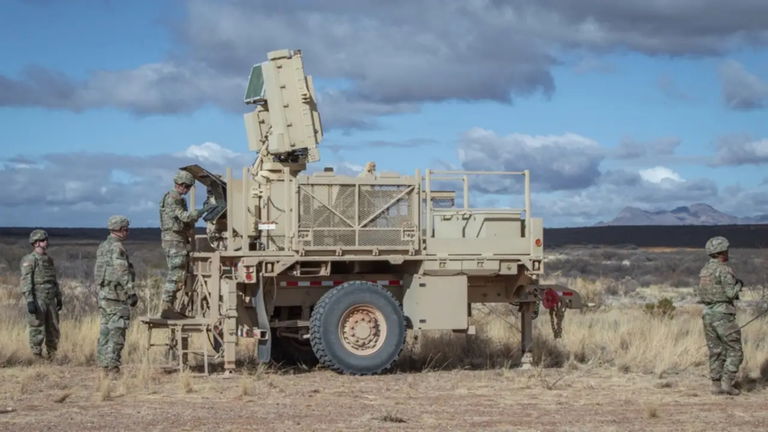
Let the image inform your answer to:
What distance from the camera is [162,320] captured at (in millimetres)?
14641

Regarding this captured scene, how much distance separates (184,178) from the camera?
1495 cm

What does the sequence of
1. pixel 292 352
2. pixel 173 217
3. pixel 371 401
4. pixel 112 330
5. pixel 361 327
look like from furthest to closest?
pixel 292 352 < pixel 173 217 < pixel 361 327 < pixel 112 330 < pixel 371 401

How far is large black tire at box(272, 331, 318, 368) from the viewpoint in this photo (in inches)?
631

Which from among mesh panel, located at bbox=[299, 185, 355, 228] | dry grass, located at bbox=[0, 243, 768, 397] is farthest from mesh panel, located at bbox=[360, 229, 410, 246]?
dry grass, located at bbox=[0, 243, 768, 397]

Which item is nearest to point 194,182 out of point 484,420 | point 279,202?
point 279,202

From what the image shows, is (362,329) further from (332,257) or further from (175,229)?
(175,229)

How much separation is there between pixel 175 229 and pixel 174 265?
0.46m

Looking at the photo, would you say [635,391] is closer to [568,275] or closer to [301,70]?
[301,70]

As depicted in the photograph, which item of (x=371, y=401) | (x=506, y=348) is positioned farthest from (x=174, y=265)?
(x=506, y=348)

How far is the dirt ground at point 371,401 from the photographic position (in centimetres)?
1103

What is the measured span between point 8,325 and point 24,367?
3.03 metres

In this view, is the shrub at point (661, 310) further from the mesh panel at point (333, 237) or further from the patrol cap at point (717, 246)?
the mesh panel at point (333, 237)

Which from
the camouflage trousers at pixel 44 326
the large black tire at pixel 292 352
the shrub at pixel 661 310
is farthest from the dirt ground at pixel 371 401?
the shrub at pixel 661 310

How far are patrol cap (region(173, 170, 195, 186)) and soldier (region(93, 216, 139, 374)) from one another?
113 cm
